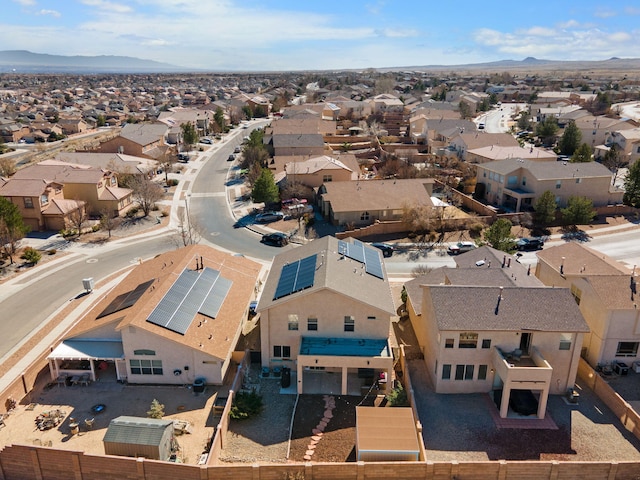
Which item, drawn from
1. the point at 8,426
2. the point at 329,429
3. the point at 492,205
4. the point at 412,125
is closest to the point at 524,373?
the point at 329,429

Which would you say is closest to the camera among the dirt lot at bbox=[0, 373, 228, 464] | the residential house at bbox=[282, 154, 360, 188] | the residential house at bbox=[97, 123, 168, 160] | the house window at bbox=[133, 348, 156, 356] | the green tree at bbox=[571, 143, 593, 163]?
the dirt lot at bbox=[0, 373, 228, 464]

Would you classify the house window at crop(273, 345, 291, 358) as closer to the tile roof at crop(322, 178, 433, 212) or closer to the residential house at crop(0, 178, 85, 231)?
the tile roof at crop(322, 178, 433, 212)

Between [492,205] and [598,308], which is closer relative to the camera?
[598,308]

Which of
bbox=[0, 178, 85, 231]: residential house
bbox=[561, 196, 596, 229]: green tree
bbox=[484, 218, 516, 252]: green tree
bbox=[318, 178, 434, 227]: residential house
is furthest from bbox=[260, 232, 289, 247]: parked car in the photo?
bbox=[561, 196, 596, 229]: green tree

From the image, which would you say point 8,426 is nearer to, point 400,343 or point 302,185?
point 400,343

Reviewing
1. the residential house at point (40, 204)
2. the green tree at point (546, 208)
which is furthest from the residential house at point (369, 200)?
the residential house at point (40, 204)

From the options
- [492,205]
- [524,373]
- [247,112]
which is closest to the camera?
[524,373]
